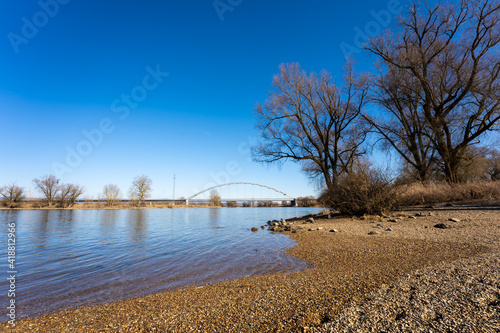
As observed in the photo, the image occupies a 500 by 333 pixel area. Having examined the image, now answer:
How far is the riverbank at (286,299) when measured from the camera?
2.69 m

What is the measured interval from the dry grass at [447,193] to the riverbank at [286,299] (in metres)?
8.24

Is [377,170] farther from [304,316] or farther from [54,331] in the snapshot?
[54,331]

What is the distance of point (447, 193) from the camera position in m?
14.8

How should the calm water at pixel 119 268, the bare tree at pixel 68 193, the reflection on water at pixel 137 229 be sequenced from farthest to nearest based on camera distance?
1. the bare tree at pixel 68 193
2. the reflection on water at pixel 137 229
3. the calm water at pixel 119 268

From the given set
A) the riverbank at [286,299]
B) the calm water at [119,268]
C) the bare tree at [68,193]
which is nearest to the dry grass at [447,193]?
the riverbank at [286,299]

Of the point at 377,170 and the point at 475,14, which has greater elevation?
the point at 475,14

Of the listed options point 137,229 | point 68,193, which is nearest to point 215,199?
point 68,193

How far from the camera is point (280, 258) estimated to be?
6.29m

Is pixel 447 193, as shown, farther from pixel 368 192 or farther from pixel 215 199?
pixel 215 199

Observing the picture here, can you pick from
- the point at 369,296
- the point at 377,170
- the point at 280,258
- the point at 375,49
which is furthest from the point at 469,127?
the point at 369,296

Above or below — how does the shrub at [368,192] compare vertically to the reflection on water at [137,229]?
above

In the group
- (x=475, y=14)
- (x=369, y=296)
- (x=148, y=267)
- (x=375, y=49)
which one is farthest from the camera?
(x=375, y=49)

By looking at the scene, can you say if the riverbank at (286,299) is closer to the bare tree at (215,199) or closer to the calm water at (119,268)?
the calm water at (119,268)

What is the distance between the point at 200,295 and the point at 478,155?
1039 inches
